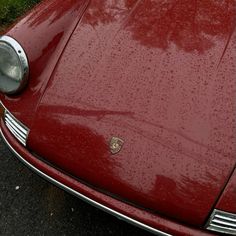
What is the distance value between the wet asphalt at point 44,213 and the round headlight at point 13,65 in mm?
755

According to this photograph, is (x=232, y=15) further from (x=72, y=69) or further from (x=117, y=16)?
(x=72, y=69)

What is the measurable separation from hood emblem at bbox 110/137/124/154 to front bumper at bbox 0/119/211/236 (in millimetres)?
206

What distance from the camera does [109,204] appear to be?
→ 1.99 metres

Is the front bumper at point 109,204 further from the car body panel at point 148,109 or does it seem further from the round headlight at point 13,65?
the round headlight at point 13,65

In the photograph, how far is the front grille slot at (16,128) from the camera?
2.22 metres

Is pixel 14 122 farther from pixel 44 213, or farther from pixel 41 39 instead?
pixel 44 213

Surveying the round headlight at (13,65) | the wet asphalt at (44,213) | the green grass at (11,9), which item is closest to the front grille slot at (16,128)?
the round headlight at (13,65)

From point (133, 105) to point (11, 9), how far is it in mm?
2645

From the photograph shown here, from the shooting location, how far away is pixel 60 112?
2.13 metres

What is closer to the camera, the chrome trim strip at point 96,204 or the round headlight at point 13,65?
the chrome trim strip at point 96,204

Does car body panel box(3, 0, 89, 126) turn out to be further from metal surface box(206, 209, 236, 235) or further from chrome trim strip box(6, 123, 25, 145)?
metal surface box(206, 209, 236, 235)

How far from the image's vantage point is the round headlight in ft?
7.46

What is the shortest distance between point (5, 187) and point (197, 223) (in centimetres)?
137

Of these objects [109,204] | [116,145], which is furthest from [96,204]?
[116,145]
